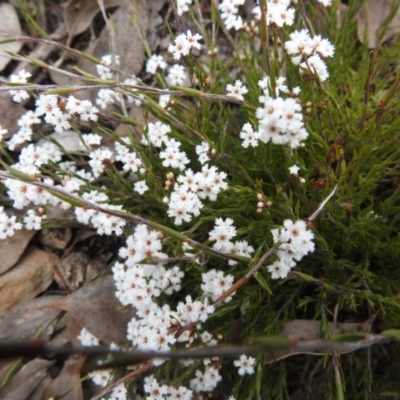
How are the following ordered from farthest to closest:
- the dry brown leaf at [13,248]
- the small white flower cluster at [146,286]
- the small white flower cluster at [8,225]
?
1. the dry brown leaf at [13,248]
2. the small white flower cluster at [8,225]
3. the small white flower cluster at [146,286]

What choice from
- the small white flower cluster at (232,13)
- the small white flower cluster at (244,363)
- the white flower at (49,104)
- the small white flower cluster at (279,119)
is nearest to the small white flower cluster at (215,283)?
the small white flower cluster at (244,363)

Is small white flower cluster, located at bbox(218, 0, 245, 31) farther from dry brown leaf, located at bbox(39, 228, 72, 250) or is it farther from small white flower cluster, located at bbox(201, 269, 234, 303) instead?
dry brown leaf, located at bbox(39, 228, 72, 250)

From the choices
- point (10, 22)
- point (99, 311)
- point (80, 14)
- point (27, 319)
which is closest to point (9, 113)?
point (10, 22)

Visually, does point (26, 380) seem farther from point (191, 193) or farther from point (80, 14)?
point (80, 14)

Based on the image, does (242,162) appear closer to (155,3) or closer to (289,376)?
(289,376)

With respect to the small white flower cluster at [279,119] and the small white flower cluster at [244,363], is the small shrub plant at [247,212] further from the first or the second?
the small white flower cluster at [279,119]

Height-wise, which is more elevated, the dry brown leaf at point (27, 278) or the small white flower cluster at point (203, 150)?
the small white flower cluster at point (203, 150)

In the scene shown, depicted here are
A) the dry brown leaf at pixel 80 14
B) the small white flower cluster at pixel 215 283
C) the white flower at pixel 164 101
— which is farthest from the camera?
the dry brown leaf at pixel 80 14
